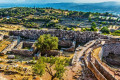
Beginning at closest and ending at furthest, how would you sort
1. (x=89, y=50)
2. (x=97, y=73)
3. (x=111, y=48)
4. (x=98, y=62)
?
(x=97, y=73), (x=98, y=62), (x=89, y=50), (x=111, y=48)

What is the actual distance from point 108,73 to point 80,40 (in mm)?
18415

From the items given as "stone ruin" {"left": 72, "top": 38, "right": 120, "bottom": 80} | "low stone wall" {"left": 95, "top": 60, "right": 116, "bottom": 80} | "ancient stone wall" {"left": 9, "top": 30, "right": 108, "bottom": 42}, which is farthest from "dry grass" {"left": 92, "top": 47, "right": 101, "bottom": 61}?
"ancient stone wall" {"left": 9, "top": 30, "right": 108, "bottom": 42}

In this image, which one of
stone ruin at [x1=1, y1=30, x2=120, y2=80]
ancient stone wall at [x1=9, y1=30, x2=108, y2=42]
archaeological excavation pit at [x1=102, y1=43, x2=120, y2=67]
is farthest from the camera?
ancient stone wall at [x1=9, y1=30, x2=108, y2=42]

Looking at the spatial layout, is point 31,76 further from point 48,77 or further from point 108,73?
point 108,73

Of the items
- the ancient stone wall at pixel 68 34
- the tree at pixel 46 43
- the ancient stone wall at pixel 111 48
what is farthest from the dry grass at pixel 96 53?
the tree at pixel 46 43

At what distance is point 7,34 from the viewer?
34.1 metres

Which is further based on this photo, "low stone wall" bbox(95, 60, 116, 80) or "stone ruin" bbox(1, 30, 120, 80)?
"stone ruin" bbox(1, 30, 120, 80)

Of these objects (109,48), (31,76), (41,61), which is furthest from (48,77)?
(109,48)

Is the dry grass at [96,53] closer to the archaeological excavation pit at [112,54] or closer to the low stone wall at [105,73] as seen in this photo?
the archaeological excavation pit at [112,54]

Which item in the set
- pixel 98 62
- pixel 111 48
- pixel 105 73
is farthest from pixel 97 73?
pixel 111 48

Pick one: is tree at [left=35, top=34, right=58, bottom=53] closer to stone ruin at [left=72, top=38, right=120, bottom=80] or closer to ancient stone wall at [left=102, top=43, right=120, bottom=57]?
stone ruin at [left=72, top=38, right=120, bottom=80]

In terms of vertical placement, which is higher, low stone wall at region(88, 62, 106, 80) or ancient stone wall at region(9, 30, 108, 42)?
ancient stone wall at region(9, 30, 108, 42)

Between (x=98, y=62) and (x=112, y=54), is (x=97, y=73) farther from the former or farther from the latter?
(x=112, y=54)

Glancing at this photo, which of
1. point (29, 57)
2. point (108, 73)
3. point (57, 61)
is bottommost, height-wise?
point (29, 57)
